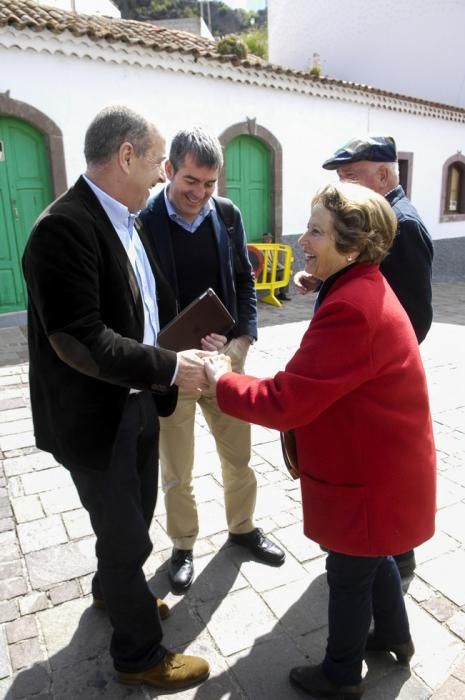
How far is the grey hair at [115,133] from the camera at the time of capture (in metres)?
1.68

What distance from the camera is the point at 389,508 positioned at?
5.49 feet

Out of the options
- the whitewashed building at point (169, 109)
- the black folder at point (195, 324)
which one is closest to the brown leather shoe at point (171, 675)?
the black folder at point (195, 324)

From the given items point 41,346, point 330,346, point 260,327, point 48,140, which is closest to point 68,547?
point 41,346

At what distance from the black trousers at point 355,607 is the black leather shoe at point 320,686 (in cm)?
2

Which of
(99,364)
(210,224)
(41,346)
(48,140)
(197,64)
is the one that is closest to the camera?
(99,364)

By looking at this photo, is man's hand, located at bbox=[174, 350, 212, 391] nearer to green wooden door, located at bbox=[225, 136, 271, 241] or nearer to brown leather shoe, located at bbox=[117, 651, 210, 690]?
brown leather shoe, located at bbox=[117, 651, 210, 690]

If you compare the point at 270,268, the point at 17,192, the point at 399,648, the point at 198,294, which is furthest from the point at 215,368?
the point at 270,268

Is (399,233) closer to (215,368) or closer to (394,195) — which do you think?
(394,195)

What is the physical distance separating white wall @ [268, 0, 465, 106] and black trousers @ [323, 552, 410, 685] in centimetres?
1649

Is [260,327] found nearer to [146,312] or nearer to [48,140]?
[48,140]

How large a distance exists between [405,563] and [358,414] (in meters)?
1.33

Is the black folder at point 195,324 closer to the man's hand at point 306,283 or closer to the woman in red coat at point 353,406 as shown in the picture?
the woman in red coat at point 353,406

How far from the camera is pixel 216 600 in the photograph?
2.46m

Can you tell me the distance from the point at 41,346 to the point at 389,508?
1.19 meters
